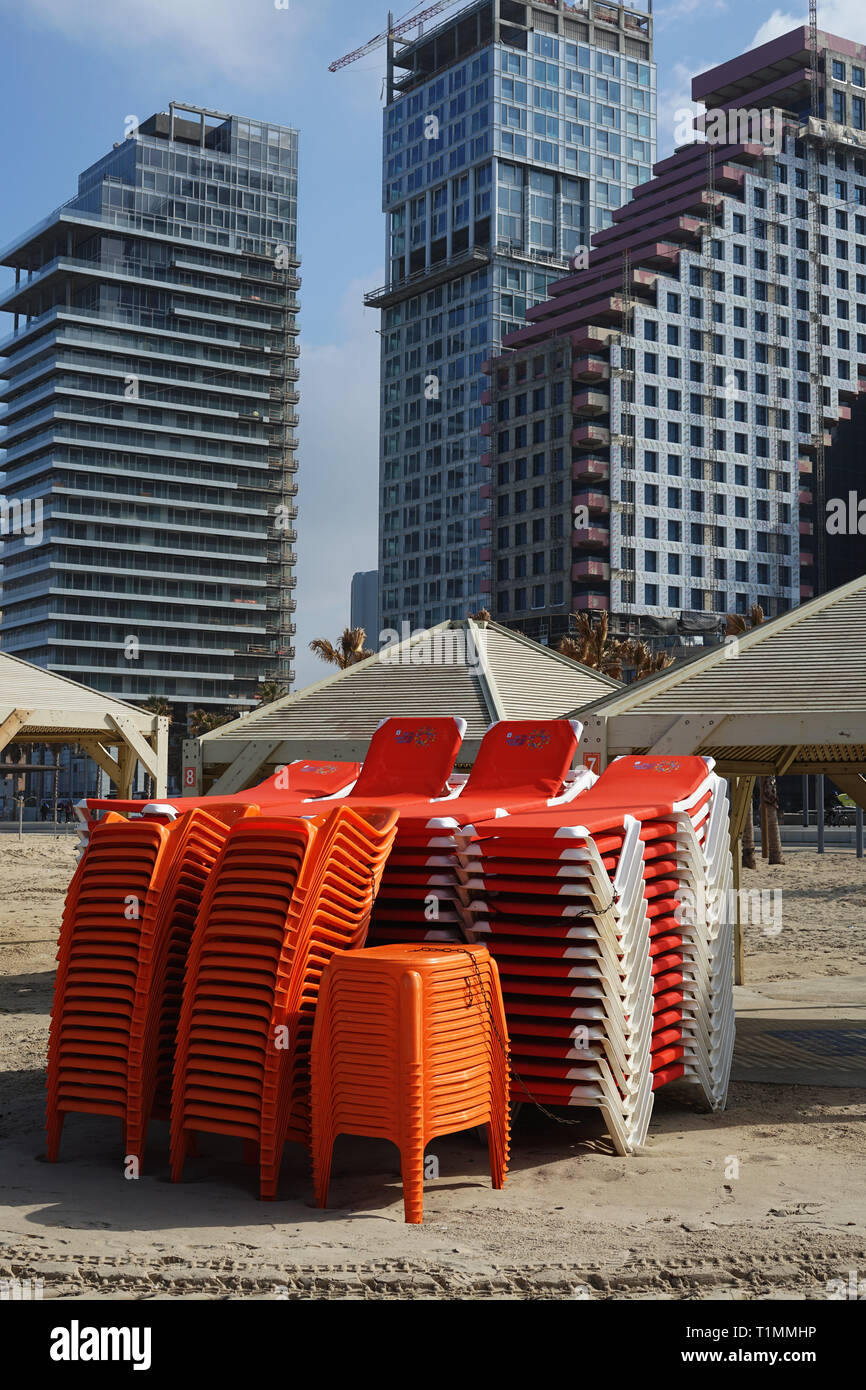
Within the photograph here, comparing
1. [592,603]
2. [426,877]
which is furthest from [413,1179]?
[592,603]

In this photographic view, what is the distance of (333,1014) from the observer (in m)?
7.16

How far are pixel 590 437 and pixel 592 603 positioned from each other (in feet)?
35.9

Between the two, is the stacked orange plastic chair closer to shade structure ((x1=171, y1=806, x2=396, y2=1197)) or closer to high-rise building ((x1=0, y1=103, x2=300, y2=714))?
shade structure ((x1=171, y1=806, x2=396, y2=1197))

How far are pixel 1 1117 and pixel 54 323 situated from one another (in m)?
111

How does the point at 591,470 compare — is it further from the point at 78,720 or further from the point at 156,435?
the point at 78,720

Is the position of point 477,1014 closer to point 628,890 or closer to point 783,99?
point 628,890

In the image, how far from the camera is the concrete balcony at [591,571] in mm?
84562

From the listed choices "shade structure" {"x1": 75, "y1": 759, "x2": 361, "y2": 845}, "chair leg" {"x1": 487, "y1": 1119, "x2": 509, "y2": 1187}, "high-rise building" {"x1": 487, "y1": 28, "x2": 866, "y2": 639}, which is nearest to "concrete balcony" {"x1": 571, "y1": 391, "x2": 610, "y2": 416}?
Result: "high-rise building" {"x1": 487, "y1": 28, "x2": 866, "y2": 639}

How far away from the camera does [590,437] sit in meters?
86.1

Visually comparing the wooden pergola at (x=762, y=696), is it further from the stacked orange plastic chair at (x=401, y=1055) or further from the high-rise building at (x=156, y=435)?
the high-rise building at (x=156, y=435)

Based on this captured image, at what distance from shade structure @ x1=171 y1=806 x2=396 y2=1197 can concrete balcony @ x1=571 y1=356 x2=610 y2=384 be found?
81.7m

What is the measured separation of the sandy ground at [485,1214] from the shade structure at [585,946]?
536 mm

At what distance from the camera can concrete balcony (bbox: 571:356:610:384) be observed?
86.2m
